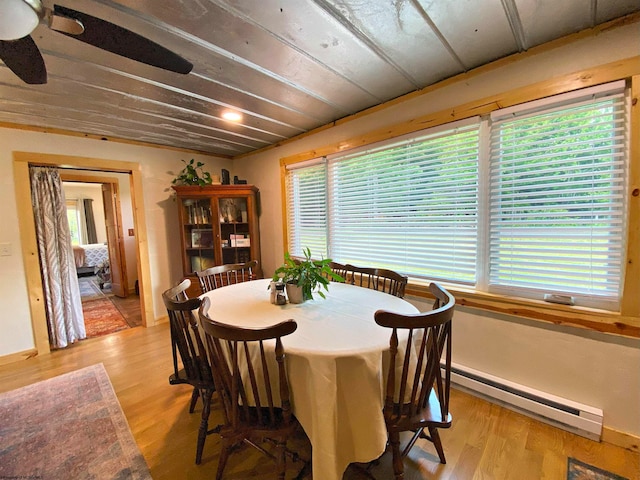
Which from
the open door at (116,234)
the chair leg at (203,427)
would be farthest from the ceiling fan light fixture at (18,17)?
the open door at (116,234)

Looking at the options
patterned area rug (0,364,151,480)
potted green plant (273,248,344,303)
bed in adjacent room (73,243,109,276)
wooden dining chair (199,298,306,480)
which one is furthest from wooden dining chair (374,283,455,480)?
bed in adjacent room (73,243,109,276)

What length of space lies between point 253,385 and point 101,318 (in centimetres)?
394

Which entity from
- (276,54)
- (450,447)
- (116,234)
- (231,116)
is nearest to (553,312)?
(450,447)

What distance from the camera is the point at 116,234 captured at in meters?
4.80

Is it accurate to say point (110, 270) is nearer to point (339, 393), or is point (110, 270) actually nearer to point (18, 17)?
point (18, 17)

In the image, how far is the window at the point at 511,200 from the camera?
1.49 m

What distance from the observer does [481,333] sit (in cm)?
194

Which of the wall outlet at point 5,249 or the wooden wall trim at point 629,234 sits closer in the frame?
the wooden wall trim at point 629,234

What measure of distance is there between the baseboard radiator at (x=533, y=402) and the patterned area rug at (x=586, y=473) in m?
0.22

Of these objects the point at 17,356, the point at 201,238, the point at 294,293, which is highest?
the point at 201,238

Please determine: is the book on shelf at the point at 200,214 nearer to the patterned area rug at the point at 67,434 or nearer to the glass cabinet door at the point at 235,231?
the glass cabinet door at the point at 235,231

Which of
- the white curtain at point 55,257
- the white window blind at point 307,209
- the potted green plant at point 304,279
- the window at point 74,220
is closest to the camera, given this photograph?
the potted green plant at point 304,279

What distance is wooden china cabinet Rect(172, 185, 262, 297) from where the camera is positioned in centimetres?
347

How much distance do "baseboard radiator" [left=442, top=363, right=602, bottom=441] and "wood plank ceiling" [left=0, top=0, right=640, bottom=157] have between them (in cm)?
212
